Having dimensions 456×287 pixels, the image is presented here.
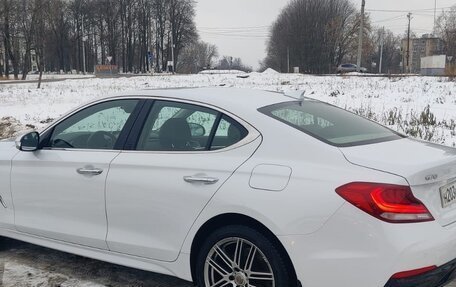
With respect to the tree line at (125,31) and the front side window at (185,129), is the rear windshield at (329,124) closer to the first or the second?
the front side window at (185,129)

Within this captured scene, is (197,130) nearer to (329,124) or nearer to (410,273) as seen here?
(329,124)

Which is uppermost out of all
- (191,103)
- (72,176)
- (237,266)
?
(191,103)

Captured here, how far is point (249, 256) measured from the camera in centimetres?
311

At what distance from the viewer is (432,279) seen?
9.04ft

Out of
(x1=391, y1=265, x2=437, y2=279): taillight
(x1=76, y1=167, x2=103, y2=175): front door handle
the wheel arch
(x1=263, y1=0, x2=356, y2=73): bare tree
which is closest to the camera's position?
(x1=391, y1=265, x2=437, y2=279): taillight

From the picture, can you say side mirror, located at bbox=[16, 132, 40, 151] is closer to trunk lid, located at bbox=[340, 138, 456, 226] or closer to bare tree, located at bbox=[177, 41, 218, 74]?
trunk lid, located at bbox=[340, 138, 456, 226]

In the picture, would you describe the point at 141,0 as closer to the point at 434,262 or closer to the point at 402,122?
the point at 402,122

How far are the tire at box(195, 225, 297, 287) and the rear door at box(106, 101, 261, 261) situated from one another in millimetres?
213

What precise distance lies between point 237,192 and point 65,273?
1.98 metres

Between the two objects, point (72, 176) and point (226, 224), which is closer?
point (226, 224)

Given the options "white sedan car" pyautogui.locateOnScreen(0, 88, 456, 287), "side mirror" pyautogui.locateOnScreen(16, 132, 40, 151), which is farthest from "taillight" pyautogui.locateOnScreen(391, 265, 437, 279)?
"side mirror" pyautogui.locateOnScreen(16, 132, 40, 151)

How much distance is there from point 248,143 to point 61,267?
86.9 inches

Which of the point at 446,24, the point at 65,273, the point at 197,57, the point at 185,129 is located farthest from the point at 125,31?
the point at 185,129

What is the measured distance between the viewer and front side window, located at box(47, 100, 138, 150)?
3.95 metres
